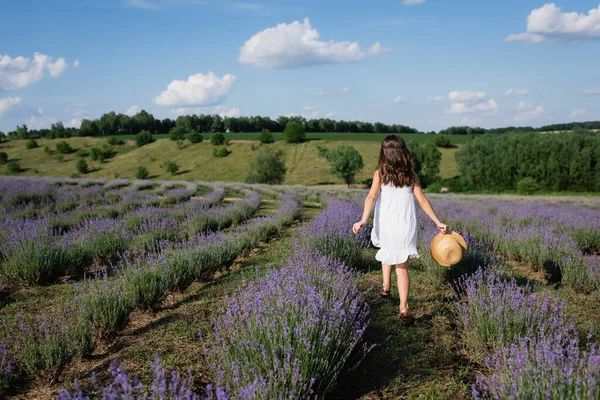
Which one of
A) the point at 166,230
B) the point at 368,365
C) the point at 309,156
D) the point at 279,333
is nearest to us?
the point at 279,333

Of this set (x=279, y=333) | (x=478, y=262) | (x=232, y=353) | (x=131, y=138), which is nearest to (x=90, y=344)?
(x=232, y=353)

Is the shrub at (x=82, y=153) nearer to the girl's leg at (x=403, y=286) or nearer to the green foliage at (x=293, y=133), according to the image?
the green foliage at (x=293, y=133)

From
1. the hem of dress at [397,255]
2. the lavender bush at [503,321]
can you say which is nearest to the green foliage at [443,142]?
the hem of dress at [397,255]

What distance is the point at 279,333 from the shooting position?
8.83 ft

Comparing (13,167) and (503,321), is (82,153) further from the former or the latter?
(503,321)

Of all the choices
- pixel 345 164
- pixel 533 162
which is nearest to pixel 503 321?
pixel 345 164

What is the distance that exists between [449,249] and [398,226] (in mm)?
537

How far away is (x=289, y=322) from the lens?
9.82 feet

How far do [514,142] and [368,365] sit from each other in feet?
188

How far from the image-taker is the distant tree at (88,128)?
90875 mm

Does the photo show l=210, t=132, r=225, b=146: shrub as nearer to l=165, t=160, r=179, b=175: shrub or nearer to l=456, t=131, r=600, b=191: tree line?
l=165, t=160, r=179, b=175: shrub

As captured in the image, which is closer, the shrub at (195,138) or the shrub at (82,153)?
the shrub at (82,153)

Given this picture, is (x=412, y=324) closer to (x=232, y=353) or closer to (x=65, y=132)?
(x=232, y=353)

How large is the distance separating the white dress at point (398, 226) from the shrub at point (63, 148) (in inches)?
3215
